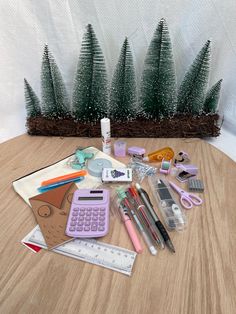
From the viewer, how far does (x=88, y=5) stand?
0.69 meters

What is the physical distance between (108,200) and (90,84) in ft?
1.27

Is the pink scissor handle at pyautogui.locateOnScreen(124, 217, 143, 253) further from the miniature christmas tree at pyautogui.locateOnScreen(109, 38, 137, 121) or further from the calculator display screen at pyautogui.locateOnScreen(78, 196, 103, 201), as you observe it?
the miniature christmas tree at pyautogui.locateOnScreen(109, 38, 137, 121)

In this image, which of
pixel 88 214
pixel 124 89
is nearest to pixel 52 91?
pixel 124 89

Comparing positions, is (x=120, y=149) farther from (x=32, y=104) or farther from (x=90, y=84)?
(x=32, y=104)

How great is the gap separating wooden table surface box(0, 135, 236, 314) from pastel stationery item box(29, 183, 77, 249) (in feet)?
0.07

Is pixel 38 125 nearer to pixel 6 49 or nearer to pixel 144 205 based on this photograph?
pixel 6 49

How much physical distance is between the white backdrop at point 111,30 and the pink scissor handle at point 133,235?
1.75ft

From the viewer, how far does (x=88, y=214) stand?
0.48m

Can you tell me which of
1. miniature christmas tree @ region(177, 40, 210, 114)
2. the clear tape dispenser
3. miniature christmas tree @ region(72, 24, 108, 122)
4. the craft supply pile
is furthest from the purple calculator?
miniature christmas tree @ region(177, 40, 210, 114)

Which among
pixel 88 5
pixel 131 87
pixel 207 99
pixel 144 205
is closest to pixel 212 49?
pixel 207 99

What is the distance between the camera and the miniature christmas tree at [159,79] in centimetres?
68

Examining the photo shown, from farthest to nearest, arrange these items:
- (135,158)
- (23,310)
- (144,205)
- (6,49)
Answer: (6,49)
(135,158)
(144,205)
(23,310)

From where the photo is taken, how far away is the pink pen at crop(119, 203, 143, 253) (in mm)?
434

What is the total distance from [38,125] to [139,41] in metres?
0.42
